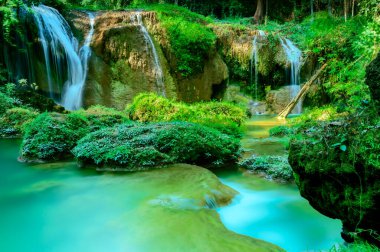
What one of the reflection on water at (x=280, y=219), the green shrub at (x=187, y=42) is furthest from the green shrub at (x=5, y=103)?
the reflection on water at (x=280, y=219)

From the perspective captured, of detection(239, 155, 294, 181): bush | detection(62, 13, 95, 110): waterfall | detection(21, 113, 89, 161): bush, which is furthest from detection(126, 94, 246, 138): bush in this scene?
detection(62, 13, 95, 110): waterfall

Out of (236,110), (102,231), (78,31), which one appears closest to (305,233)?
(102,231)

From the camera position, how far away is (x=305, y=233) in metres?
3.80

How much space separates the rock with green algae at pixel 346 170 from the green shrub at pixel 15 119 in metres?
9.70

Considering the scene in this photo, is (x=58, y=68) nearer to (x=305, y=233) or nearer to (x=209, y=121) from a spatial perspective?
(x=209, y=121)

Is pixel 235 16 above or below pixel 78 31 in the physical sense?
above

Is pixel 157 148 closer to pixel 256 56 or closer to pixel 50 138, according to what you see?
pixel 50 138

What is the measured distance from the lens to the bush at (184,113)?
31.0 ft

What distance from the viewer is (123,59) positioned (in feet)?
52.0

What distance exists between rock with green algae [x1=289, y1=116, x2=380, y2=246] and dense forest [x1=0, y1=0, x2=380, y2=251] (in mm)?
11

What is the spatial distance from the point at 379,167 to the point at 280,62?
56.2 feet

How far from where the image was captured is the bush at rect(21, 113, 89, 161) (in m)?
7.07

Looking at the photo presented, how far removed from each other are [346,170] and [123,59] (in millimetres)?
14352

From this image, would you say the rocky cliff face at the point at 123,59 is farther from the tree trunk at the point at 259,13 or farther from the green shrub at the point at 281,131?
the tree trunk at the point at 259,13
